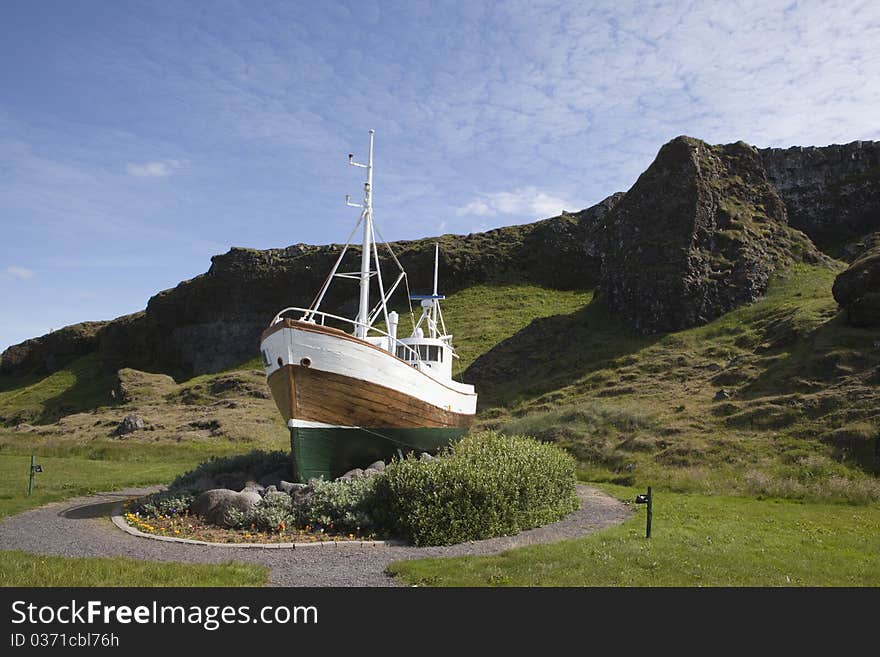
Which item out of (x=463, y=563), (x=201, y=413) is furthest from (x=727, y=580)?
(x=201, y=413)

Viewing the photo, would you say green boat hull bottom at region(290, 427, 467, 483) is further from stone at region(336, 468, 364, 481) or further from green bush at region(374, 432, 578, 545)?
green bush at region(374, 432, 578, 545)

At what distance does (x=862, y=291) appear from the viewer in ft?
119

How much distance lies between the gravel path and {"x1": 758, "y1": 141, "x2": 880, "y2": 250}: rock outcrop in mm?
67575

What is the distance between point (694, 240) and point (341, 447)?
4610 cm

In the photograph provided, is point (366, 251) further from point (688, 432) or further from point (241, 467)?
point (688, 432)

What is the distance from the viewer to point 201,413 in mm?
55219

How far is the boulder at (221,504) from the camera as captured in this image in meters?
16.6

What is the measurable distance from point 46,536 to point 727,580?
49.8 feet

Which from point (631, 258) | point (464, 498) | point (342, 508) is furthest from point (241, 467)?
point (631, 258)

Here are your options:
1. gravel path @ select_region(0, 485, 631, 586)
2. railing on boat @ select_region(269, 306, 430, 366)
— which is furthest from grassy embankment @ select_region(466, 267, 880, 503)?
gravel path @ select_region(0, 485, 631, 586)

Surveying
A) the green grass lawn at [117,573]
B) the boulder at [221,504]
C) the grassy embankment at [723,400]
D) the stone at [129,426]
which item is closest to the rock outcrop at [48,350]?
the stone at [129,426]

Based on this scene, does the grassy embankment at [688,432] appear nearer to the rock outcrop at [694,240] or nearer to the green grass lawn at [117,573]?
the rock outcrop at [694,240]

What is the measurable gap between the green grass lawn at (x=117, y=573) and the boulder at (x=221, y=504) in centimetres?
479
